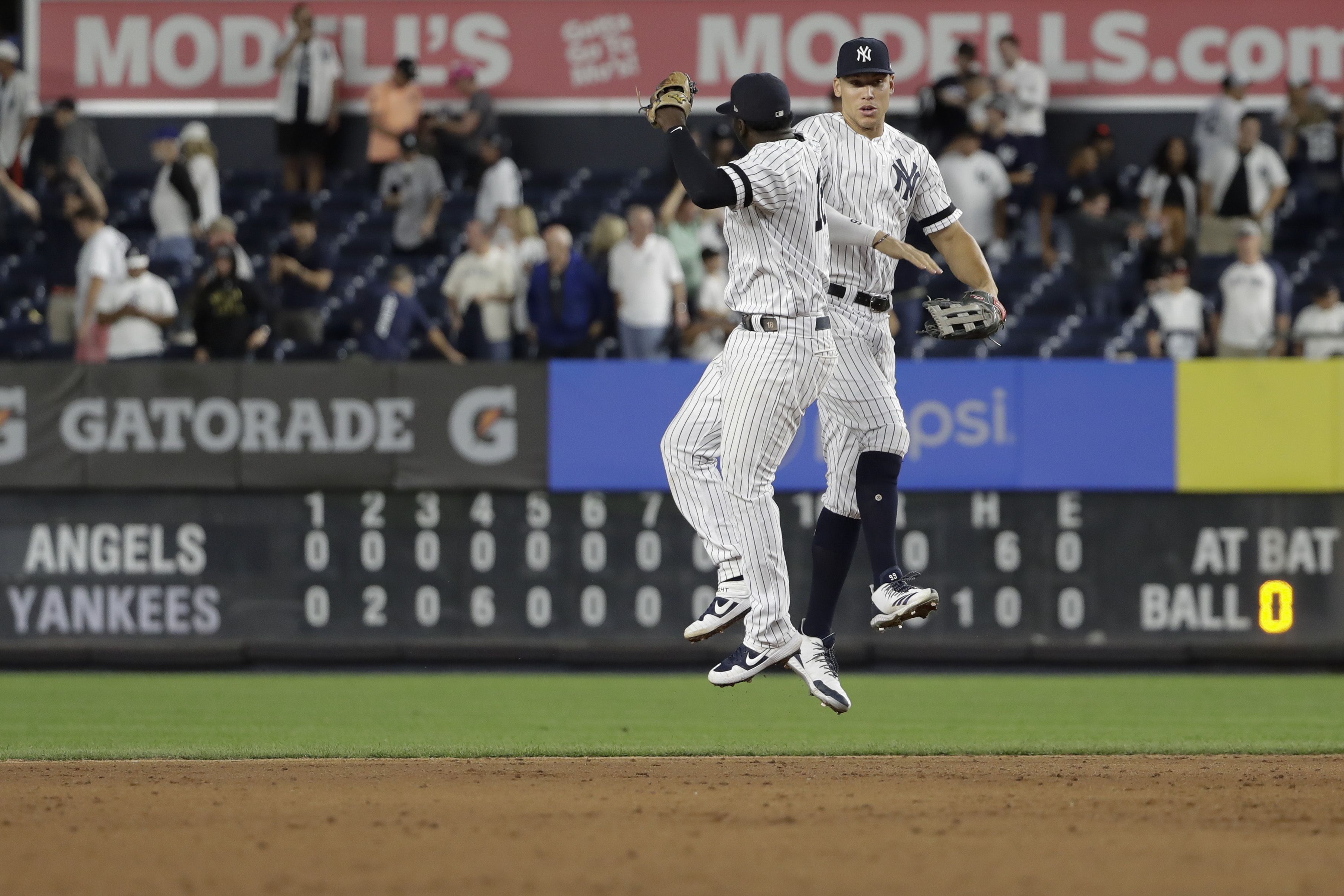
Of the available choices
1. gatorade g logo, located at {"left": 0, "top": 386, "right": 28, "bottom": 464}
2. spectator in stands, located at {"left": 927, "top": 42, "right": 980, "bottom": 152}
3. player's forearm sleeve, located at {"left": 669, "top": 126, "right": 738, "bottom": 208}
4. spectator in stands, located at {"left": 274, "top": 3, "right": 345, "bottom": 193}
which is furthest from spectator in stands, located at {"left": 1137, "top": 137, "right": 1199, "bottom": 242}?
player's forearm sleeve, located at {"left": 669, "top": 126, "right": 738, "bottom": 208}

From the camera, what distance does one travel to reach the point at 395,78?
18562mm

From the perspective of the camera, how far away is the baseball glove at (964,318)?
729 cm

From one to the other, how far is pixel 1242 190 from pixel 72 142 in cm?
1067

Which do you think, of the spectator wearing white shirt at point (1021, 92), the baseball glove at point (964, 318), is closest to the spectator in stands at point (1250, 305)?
the spectator wearing white shirt at point (1021, 92)

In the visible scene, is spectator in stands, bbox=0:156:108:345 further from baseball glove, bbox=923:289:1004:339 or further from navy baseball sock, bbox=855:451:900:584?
baseball glove, bbox=923:289:1004:339

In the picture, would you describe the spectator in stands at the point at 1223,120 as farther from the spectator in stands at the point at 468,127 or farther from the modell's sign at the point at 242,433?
the modell's sign at the point at 242,433

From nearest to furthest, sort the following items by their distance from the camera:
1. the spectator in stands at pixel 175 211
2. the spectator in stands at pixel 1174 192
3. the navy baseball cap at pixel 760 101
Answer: the navy baseball cap at pixel 760 101 → the spectator in stands at pixel 1174 192 → the spectator in stands at pixel 175 211

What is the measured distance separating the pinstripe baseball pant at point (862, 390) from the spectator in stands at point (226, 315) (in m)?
8.03

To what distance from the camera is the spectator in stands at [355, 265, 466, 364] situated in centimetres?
1505

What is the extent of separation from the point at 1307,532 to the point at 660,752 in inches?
278

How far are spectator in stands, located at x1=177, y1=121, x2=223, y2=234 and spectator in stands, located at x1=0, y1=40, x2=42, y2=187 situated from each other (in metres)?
1.91

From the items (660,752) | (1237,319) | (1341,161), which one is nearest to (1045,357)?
(1237,319)

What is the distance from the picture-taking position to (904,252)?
7.24m

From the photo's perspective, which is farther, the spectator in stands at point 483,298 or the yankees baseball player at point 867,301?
the spectator in stands at point 483,298
